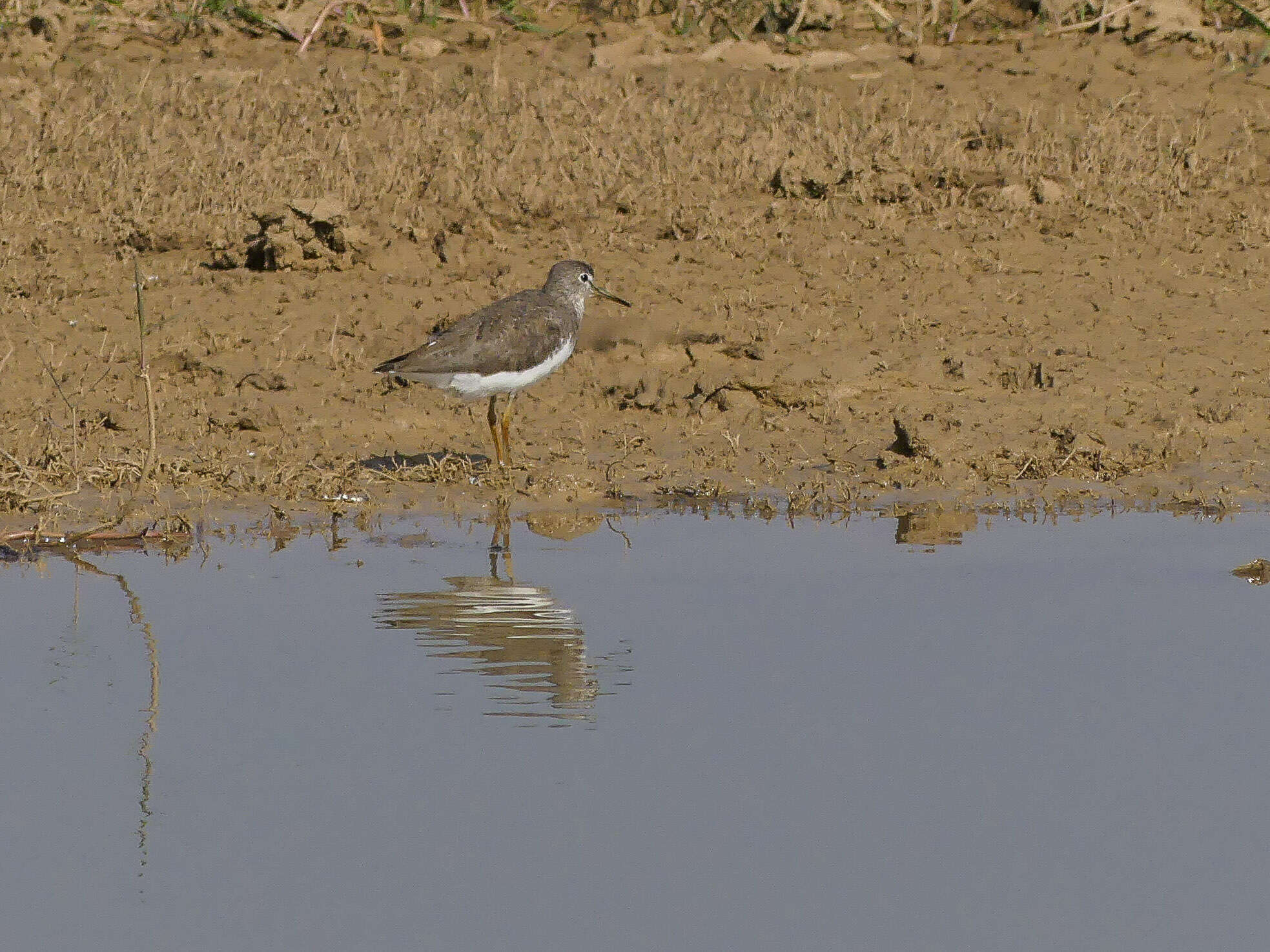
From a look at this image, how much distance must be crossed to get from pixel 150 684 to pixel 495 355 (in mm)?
3686

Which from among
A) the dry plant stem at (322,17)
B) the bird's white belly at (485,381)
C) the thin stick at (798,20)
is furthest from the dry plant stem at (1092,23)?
the bird's white belly at (485,381)

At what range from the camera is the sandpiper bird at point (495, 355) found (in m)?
9.88

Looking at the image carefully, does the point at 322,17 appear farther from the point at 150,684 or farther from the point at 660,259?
the point at 150,684

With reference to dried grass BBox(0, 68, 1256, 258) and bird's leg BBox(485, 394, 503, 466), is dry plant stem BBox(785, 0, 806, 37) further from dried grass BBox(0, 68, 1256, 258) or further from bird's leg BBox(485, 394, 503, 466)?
bird's leg BBox(485, 394, 503, 466)

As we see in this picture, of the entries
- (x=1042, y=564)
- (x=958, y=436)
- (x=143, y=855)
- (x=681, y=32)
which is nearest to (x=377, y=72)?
(x=681, y=32)

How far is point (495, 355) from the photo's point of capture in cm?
988

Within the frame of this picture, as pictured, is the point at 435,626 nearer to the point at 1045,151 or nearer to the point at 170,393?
the point at 170,393

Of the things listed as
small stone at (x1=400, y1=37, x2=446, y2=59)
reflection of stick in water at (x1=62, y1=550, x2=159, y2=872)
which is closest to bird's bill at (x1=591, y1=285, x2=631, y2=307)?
reflection of stick in water at (x1=62, y1=550, x2=159, y2=872)

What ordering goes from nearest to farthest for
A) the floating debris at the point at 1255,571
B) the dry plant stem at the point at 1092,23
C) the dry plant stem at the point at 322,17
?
the floating debris at the point at 1255,571 → the dry plant stem at the point at 1092,23 → the dry plant stem at the point at 322,17

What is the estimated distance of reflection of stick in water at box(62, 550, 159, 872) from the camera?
5.37 meters

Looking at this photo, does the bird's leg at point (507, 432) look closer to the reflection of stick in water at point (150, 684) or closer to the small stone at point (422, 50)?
the reflection of stick in water at point (150, 684)

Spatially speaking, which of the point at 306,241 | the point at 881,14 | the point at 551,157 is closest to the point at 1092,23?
the point at 881,14

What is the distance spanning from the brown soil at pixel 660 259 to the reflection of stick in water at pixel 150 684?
95 centimetres

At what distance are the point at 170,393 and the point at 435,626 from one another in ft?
13.7
